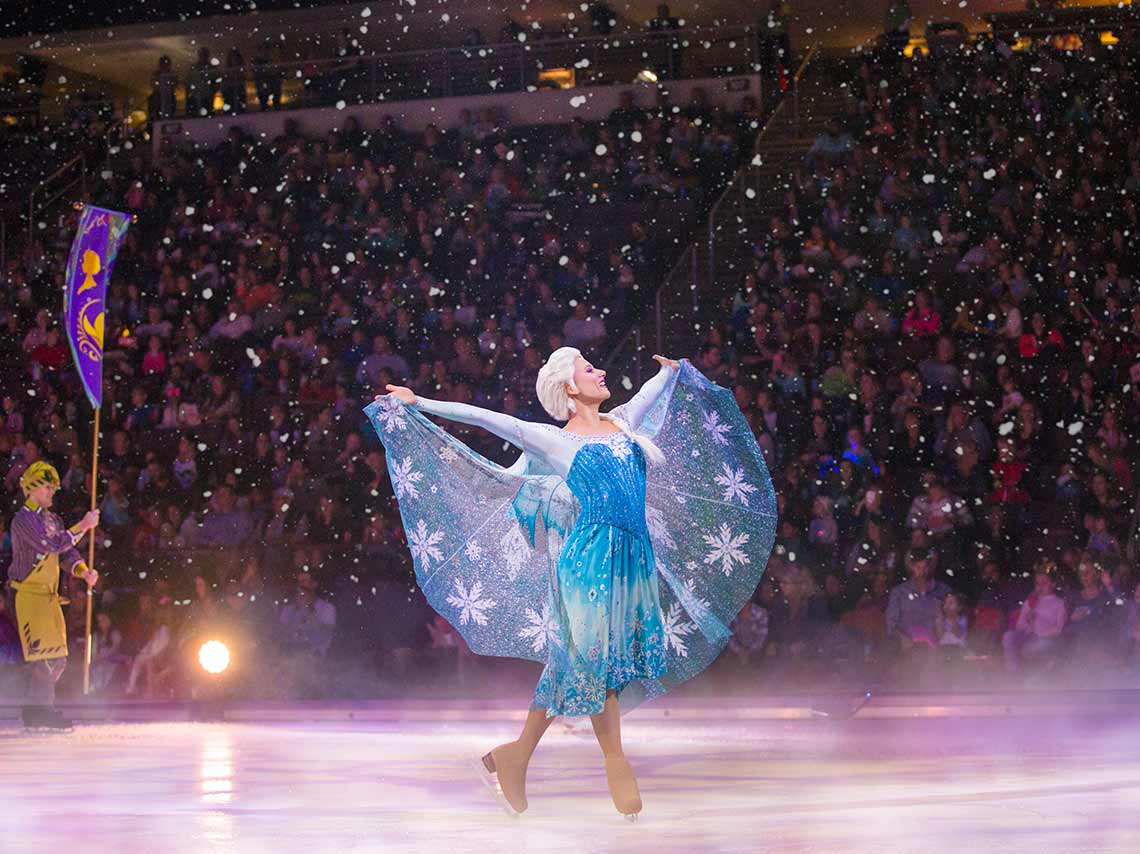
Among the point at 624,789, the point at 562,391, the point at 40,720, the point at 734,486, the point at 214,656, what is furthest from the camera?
the point at 214,656

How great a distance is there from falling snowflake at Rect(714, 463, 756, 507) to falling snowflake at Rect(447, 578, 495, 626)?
3.68ft

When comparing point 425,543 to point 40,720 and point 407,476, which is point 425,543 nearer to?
point 407,476

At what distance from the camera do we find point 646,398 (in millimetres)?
6609

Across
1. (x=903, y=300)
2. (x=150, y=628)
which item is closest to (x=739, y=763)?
(x=150, y=628)

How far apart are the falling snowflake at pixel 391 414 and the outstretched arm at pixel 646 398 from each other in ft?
3.05

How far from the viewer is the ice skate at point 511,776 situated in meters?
5.93

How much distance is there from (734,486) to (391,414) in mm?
1511

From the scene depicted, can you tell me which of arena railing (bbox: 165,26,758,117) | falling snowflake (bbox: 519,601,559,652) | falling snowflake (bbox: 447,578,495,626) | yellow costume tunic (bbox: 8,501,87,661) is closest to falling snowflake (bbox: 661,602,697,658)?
falling snowflake (bbox: 519,601,559,652)

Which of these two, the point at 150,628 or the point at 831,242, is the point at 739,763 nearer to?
the point at 150,628

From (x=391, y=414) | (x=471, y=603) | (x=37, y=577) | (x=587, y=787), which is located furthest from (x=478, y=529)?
(x=37, y=577)

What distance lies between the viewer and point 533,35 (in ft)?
66.1

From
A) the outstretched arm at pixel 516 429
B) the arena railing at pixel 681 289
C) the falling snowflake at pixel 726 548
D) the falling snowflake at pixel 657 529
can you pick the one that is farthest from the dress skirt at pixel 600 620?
the arena railing at pixel 681 289

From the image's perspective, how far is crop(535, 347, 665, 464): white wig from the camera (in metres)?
6.17

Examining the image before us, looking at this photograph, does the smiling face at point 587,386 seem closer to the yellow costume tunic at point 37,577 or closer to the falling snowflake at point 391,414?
the falling snowflake at point 391,414
